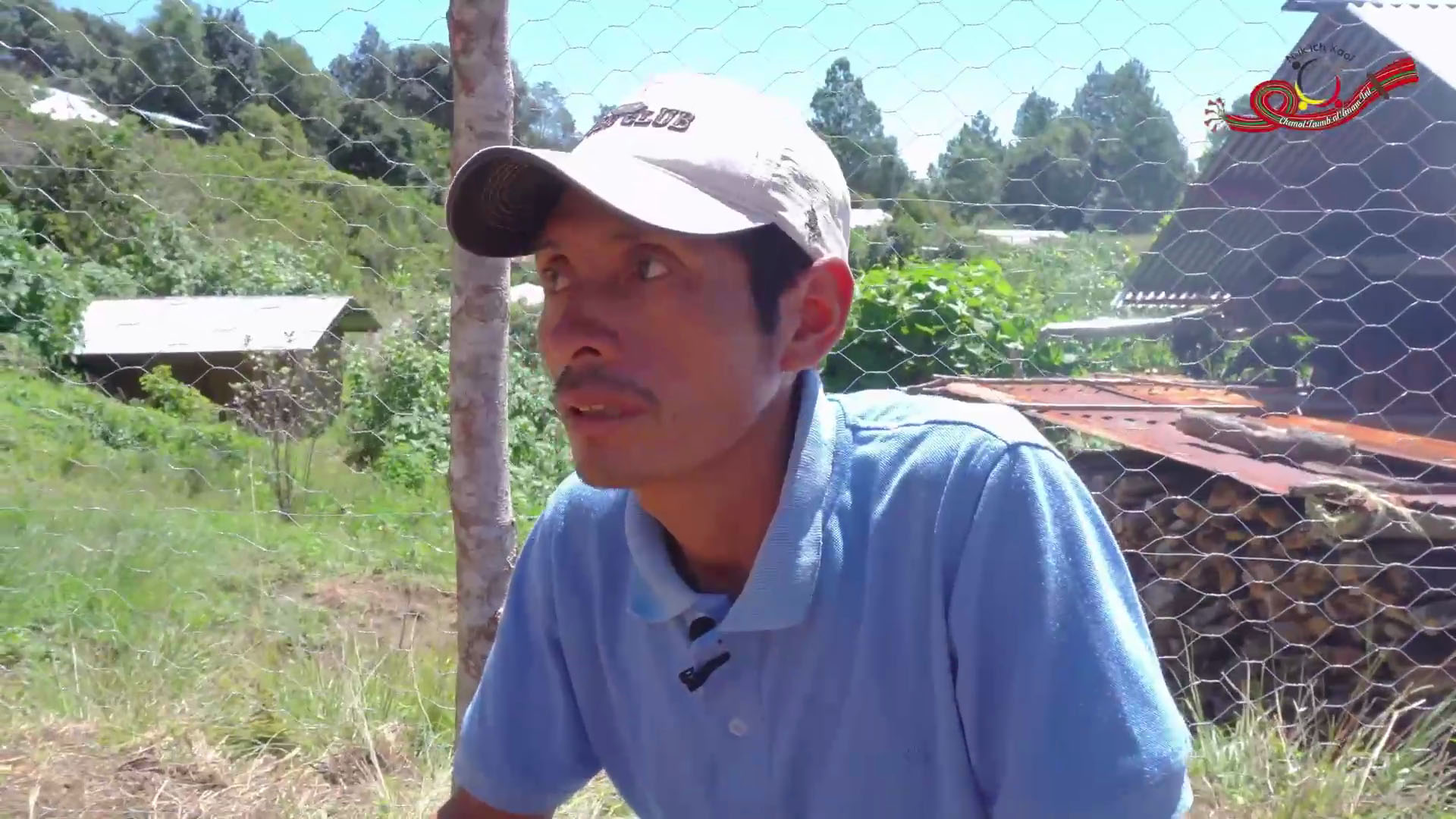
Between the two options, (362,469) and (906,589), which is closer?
(906,589)

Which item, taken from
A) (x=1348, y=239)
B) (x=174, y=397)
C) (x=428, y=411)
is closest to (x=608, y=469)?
(x=1348, y=239)

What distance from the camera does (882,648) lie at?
1.13 m

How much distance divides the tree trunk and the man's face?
0.97 m

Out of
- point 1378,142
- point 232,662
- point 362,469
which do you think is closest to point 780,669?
point 232,662

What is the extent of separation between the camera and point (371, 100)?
3.24 m

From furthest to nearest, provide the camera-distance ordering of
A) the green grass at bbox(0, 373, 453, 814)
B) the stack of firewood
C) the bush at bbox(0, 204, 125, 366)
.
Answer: the bush at bbox(0, 204, 125, 366) → the stack of firewood → the green grass at bbox(0, 373, 453, 814)

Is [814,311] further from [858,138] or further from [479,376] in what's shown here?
[858,138]

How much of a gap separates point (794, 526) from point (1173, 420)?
2567mm

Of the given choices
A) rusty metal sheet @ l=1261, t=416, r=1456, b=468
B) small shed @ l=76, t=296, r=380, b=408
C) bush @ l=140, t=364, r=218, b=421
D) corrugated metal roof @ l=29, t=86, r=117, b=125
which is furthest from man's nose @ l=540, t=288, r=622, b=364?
bush @ l=140, t=364, r=218, b=421

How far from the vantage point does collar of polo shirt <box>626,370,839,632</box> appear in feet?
3.74

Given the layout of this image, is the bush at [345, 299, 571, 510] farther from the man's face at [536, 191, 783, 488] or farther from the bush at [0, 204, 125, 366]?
the man's face at [536, 191, 783, 488]

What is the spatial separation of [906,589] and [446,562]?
4164 millimetres

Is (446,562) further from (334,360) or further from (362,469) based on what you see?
(334,360)

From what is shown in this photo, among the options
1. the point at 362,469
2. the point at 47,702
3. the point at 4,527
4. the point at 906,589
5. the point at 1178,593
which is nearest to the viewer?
the point at 906,589
